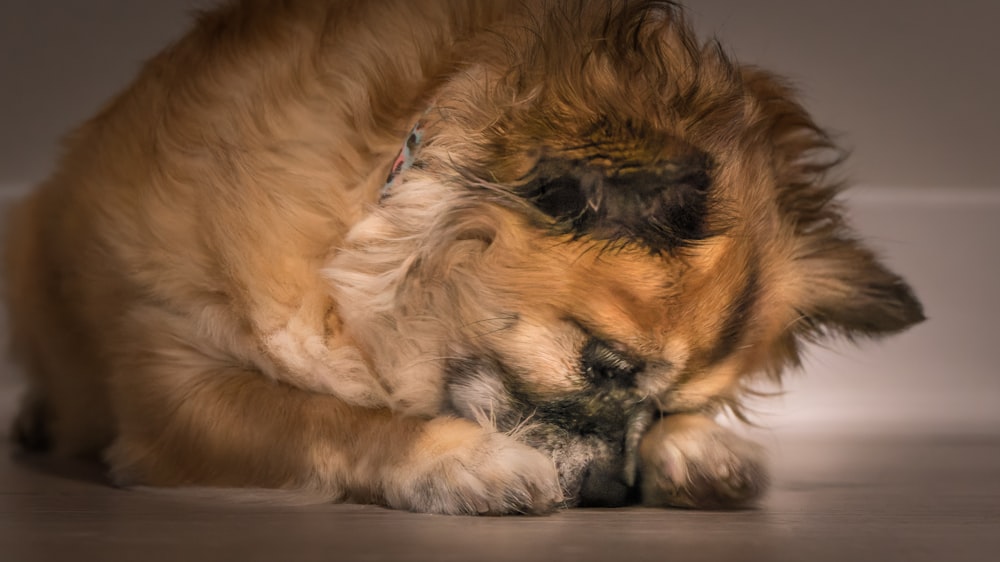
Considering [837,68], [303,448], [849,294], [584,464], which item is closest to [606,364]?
[584,464]

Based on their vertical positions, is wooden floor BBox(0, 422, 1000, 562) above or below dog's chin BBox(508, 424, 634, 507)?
below

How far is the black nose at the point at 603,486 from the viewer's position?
2.37 m

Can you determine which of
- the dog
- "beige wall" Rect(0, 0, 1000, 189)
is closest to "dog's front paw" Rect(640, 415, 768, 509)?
the dog

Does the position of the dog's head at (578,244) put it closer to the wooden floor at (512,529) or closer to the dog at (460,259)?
the dog at (460,259)

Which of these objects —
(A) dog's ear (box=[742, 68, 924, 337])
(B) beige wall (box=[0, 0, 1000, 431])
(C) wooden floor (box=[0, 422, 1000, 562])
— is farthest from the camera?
(B) beige wall (box=[0, 0, 1000, 431])

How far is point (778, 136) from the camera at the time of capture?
276 cm

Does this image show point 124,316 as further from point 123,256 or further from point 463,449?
point 463,449

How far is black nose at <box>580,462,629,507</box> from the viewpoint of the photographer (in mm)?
2371

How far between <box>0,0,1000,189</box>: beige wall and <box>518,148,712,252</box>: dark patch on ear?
7.12 feet

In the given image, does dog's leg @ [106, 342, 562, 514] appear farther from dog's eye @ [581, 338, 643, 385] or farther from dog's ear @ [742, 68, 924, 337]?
dog's ear @ [742, 68, 924, 337]

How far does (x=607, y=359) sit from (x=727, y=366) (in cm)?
28

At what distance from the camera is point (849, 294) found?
9.09ft

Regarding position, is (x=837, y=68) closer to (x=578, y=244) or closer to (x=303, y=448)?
(x=578, y=244)

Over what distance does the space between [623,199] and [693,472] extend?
533 millimetres
